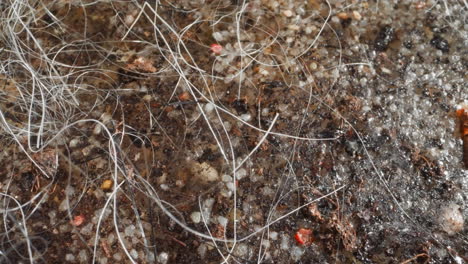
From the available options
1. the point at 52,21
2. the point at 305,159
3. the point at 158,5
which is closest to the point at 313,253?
the point at 305,159

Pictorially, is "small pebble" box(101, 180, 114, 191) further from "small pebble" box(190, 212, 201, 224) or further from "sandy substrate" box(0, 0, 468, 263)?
"small pebble" box(190, 212, 201, 224)

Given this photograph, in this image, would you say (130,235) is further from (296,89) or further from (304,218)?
(296,89)

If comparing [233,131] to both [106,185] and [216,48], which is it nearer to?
[216,48]

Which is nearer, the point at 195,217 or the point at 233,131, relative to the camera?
the point at 195,217

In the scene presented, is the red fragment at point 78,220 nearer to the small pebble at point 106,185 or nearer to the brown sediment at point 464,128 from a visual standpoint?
the small pebble at point 106,185

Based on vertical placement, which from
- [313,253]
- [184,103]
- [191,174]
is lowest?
[313,253]

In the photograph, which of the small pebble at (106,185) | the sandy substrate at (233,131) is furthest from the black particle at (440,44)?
the small pebble at (106,185)

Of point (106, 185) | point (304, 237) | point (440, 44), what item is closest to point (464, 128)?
point (440, 44)

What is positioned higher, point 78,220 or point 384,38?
point 384,38
